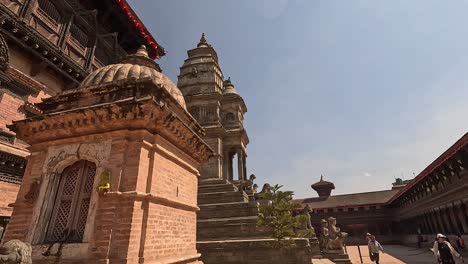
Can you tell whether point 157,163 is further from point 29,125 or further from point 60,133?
point 29,125

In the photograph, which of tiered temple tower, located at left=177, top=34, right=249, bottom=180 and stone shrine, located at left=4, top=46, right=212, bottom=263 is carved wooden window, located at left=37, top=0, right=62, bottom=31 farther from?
tiered temple tower, located at left=177, top=34, right=249, bottom=180

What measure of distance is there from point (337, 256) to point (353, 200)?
62.6 ft

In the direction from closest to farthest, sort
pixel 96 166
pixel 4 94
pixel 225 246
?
pixel 96 166, pixel 4 94, pixel 225 246

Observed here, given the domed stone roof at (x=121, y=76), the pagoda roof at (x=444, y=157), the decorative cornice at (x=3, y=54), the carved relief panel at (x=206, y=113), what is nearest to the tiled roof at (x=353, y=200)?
the pagoda roof at (x=444, y=157)

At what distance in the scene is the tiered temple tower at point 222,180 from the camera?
1143 centimetres

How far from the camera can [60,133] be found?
5.56m

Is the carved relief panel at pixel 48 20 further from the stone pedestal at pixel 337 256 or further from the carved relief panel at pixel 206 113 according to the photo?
the stone pedestal at pixel 337 256

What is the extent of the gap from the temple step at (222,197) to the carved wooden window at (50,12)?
37.9 ft

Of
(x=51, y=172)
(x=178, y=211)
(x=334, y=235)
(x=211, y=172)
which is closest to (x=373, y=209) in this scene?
(x=334, y=235)

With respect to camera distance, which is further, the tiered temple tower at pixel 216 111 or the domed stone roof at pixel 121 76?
the tiered temple tower at pixel 216 111

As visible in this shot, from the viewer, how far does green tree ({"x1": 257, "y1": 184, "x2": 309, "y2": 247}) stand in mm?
11234

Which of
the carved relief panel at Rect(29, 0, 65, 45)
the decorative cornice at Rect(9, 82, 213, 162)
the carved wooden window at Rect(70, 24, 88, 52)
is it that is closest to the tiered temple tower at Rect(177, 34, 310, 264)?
the decorative cornice at Rect(9, 82, 213, 162)

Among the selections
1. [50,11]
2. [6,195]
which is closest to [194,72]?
[50,11]

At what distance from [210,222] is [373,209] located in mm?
24151
